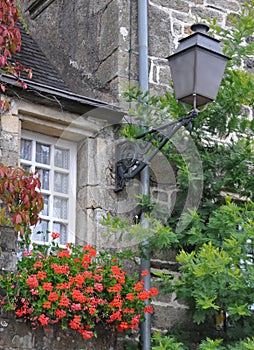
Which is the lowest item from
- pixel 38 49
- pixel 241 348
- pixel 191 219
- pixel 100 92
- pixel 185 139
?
pixel 241 348

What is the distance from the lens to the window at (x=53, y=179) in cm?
695

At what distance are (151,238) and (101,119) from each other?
1.12 meters

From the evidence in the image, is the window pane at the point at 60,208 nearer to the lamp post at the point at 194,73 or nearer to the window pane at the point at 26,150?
the window pane at the point at 26,150

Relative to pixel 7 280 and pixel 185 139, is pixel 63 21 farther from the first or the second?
pixel 7 280

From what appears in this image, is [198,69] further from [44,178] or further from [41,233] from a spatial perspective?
[41,233]

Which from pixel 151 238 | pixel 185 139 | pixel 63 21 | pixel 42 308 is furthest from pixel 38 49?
pixel 42 308

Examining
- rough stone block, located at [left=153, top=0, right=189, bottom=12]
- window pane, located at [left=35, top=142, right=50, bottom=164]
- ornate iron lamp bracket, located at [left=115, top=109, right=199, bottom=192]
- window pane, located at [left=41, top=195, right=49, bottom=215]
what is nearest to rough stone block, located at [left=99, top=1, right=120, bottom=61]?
rough stone block, located at [left=153, top=0, right=189, bottom=12]

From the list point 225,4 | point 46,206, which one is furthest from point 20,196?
point 225,4

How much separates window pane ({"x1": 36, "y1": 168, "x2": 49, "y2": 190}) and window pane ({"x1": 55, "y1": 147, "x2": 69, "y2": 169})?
0.41 ft

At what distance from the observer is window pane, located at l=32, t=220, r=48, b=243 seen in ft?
22.3

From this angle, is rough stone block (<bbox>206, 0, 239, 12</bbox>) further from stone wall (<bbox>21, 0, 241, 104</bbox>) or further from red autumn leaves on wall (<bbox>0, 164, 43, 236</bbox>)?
red autumn leaves on wall (<bbox>0, 164, 43, 236</bbox>)

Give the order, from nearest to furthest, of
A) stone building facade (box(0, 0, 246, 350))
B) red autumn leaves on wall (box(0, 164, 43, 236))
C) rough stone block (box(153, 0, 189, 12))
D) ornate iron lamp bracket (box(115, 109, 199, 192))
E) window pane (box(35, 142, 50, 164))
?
red autumn leaves on wall (box(0, 164, 43, 236)) → ornate iron lamp bracket (box(115, 109, 199, 192)) → stone building facade (box(0, 0, 246, 350)) → window pane (box(35, 142, 50, 164)) → rough stone block (box(153, 0, 189, 12))

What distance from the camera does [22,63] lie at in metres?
7.44

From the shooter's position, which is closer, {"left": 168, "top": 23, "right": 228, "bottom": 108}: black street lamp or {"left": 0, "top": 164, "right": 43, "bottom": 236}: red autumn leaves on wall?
{"left": 0, "top": 164, "right": 43, "bottom": 236}: red autumn leaves on wall
